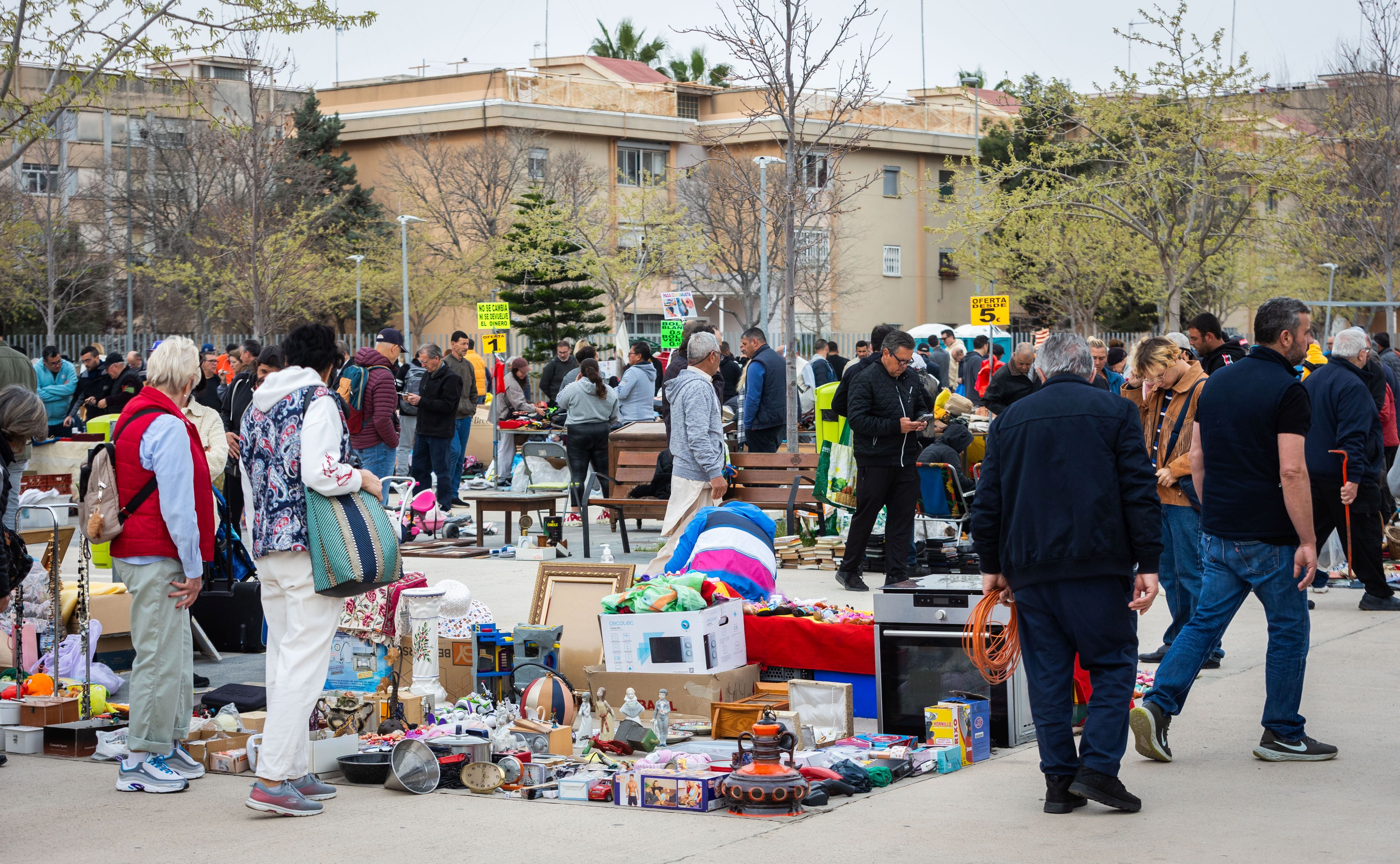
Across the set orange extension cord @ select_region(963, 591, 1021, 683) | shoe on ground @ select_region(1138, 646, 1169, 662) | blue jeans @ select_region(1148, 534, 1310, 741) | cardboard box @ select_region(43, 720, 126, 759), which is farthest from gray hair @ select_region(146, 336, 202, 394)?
shoe on ground @ select_region(1138, 646, 1169, 662)

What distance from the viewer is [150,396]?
6.70 meters

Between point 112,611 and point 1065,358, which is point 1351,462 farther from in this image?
point 112,611

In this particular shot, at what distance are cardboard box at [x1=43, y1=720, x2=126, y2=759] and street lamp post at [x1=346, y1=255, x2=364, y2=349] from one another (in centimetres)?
3754

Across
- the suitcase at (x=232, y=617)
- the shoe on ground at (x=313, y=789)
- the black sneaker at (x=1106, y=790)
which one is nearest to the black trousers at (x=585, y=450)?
the suitcase at (x=232, y=617)

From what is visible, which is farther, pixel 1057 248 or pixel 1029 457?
pixel 1057 248

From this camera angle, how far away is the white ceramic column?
788cm

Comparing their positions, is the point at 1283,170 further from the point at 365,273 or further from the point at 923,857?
the point at 365,273

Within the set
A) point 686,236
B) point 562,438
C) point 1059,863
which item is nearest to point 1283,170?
point 562,438

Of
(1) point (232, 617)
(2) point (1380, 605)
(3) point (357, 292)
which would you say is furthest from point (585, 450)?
(3) point (357, 292)

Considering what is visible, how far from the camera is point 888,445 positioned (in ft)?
37.2

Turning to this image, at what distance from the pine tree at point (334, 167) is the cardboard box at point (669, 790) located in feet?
164

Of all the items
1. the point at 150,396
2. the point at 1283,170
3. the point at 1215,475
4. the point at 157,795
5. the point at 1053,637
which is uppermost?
the point at 1283,170

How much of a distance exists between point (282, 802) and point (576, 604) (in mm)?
2869

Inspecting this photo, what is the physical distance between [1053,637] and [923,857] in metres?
1.10
